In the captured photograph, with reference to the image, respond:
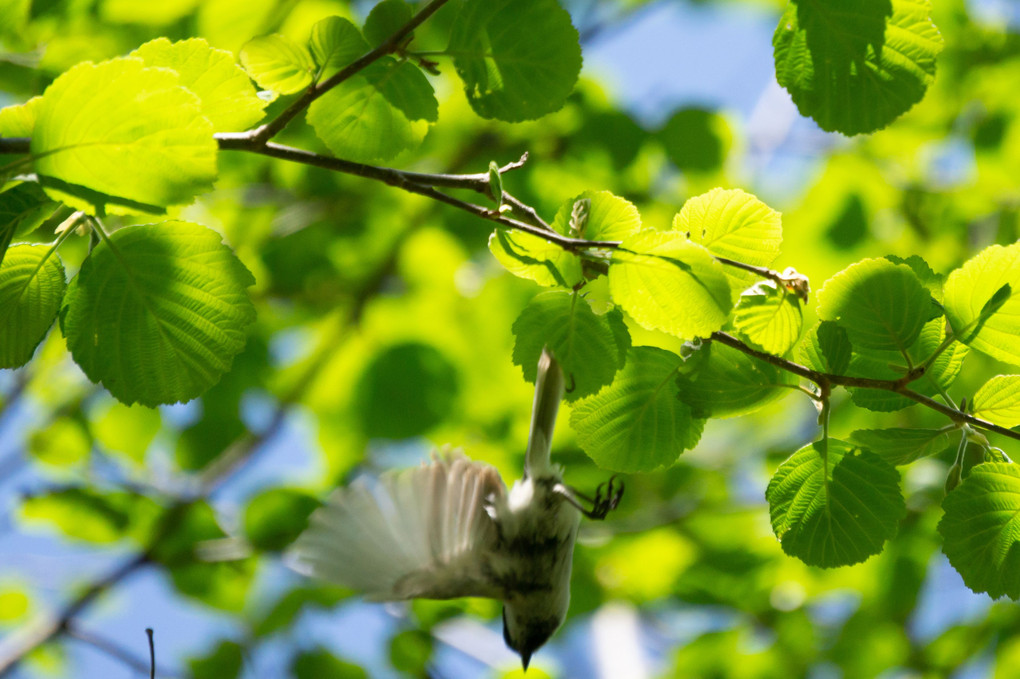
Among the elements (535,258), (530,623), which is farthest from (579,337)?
(530,623)

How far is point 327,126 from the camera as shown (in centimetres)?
129

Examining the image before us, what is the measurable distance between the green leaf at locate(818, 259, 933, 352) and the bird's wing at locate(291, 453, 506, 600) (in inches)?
41.8

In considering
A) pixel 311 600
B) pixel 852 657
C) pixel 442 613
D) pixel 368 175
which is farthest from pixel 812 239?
pixel 368 175

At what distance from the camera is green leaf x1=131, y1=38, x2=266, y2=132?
1140 mm

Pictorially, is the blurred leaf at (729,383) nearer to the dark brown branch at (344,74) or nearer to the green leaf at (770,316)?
the green leaf at (770,316)

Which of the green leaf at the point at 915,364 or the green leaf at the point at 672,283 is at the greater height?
the green leaf at the point at 672,283

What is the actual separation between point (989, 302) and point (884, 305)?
0.15 m

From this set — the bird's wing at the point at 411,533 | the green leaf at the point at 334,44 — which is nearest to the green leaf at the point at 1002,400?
the green leaf at the point at 334,44

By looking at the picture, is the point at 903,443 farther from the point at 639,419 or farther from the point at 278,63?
the point at 278,63

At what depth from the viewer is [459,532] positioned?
208 cm

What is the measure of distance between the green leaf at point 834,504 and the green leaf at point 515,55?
2.10 ft

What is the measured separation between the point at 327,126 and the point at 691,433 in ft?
2.36

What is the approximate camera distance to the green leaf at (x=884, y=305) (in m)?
1.10

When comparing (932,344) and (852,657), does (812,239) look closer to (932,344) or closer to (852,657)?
(852,657)
